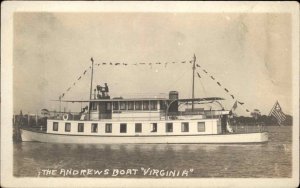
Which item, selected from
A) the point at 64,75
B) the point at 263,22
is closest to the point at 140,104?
the point at 64,75

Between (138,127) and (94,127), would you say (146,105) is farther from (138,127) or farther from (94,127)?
(94,127)

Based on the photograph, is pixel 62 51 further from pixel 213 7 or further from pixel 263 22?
pixel 263 22

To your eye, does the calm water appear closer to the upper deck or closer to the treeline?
the treeline

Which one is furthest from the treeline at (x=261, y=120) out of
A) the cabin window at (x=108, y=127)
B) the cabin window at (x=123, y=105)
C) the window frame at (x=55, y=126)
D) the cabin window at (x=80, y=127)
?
the window frame at (x=55, y=126)

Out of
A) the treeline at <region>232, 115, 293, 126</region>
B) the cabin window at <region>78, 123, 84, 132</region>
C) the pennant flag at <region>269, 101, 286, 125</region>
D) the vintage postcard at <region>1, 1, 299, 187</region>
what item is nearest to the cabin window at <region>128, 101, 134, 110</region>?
the vintage postcard at <region>1, 1, 299, 187</region>

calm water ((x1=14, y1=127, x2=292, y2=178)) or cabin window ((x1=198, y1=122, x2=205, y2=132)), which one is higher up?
cabin window ((x1=198, y1=122, x2=205, y2=132))

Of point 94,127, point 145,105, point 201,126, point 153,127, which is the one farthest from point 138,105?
point 201,126

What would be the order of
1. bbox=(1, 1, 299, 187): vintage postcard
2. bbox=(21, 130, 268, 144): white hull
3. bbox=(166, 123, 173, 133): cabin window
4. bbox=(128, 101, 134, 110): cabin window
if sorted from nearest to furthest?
bbox=(1, 1, 299, 187): vintage postcard → bbox=(21, 130, 268, 144): white hull → bbox=(128, 101, 134, 110): cabin window → bbox=(166, 123, 173, 133): cabin window

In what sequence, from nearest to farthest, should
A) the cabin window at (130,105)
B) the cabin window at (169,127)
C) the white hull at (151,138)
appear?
the white hull at (151,138) → the cabin window at (130,105) → the cabin window at (169,127)

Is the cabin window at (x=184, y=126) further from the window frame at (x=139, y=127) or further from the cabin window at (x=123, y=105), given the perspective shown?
the cabin window at (x=123, y=105)
